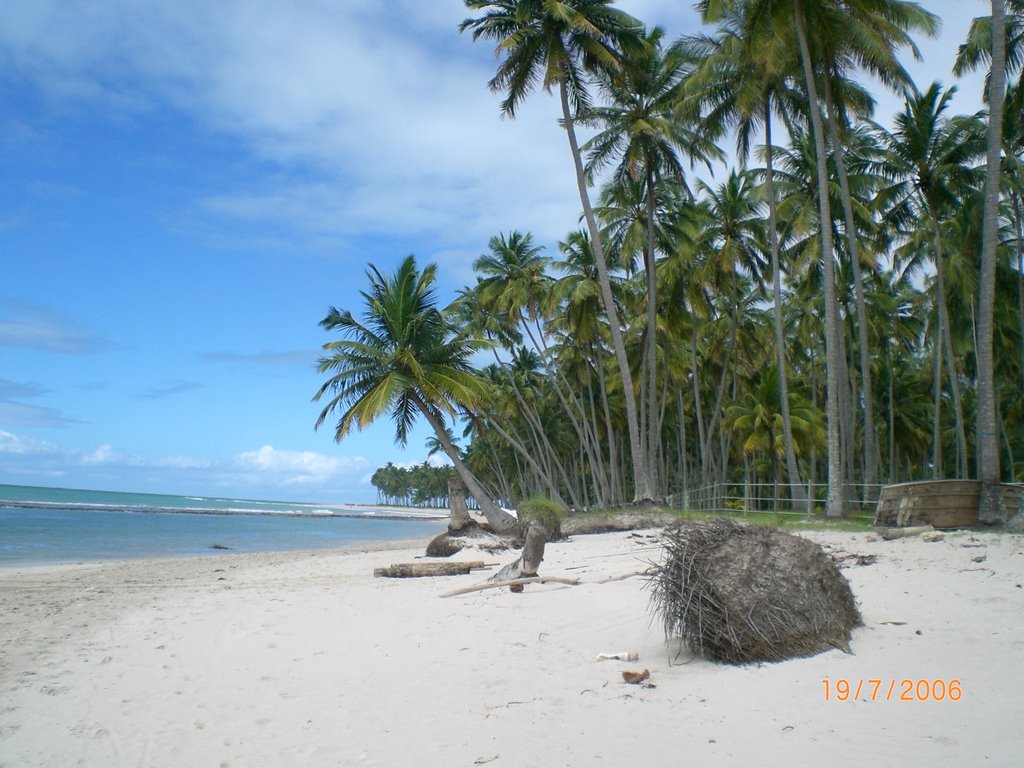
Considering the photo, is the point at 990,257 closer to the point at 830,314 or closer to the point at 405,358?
the point at 830,314

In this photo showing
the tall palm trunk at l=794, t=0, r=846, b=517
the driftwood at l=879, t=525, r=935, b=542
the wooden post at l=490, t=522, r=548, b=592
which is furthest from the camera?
the tall palm trunk at l=794, t=0, r=846, b=517

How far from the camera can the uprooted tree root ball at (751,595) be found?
5145mm

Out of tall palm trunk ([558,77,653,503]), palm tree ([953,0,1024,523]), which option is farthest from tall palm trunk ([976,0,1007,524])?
tall palm trunk ([558,77,653,503])

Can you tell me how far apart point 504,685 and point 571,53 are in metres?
21.1

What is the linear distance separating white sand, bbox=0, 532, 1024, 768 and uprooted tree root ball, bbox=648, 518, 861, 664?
160 mm

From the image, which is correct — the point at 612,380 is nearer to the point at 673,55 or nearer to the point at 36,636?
the point at 673,55

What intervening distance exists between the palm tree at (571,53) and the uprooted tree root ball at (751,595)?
612 inches

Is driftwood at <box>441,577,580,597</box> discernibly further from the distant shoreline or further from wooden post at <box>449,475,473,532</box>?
the distant shoreline

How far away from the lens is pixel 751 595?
521cm

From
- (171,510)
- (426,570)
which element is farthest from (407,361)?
(171,510)

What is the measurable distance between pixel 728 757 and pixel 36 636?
25.1 feet

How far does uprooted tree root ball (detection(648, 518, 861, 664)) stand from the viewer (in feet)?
16.9
